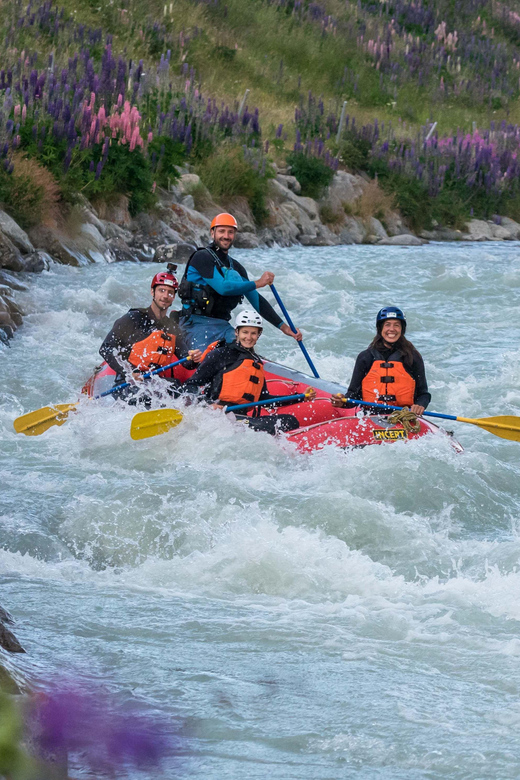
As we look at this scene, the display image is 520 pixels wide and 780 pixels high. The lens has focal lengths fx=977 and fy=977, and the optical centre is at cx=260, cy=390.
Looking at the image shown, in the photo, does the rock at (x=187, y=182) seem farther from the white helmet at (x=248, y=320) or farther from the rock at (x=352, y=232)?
the white helmet at (x=248, y=320)

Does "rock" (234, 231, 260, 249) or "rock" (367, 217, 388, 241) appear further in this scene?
"rock" (367, 217, 388, 241)

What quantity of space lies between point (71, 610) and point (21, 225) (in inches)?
332

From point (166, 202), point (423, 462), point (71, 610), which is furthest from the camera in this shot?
point (166, 202)

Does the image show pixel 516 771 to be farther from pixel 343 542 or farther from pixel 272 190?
pixel 272 190

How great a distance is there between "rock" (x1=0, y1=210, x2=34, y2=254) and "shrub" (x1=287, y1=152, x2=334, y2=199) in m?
7.15

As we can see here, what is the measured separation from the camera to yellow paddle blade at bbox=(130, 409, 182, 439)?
5.93 meters

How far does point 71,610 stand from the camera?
3.59 metres

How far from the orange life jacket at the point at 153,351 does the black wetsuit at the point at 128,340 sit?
35mm

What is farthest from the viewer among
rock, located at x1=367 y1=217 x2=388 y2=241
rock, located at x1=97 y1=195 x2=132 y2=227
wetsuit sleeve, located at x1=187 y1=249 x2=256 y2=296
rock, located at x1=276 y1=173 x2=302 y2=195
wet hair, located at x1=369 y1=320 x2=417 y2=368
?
rock, located at x1=276 y1=173 x2=302 y2=195

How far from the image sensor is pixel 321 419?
649 centimetres

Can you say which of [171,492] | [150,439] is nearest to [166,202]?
[150,439]

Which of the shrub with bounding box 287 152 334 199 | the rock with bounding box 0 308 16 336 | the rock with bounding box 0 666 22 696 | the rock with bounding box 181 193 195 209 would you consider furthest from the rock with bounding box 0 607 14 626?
the shrub with bounding box 287 152 334 199

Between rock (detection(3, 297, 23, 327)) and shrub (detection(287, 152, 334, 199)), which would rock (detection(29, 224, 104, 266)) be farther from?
shrub (detection(287, 152, 334, 199))

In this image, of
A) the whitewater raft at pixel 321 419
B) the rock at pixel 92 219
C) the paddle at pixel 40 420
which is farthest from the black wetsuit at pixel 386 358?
the rock at pixel 92 219
